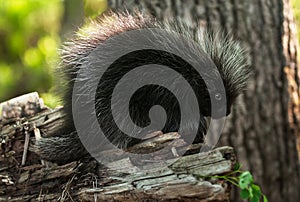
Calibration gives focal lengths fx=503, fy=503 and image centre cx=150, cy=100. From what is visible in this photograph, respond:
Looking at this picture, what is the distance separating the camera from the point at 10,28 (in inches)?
201

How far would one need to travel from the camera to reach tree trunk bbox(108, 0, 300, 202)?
7.91 feet

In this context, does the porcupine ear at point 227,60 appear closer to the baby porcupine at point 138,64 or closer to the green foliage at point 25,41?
the baby porcupine at point 138,64

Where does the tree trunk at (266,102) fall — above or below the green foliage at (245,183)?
above

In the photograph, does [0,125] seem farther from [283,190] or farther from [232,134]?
[283,190]

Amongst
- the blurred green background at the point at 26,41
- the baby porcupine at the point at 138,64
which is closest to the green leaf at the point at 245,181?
the baby porcupine at the point at 138,64

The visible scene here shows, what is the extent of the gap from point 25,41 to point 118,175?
13.2 feet

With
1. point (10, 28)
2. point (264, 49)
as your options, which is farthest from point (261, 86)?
point (10, 28)

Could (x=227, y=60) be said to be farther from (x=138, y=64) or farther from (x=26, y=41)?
(x=26, y=41)

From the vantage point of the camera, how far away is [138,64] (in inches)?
62.8

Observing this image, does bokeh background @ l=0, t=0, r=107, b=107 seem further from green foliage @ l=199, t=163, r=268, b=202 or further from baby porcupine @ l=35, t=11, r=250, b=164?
green foliage @ l=199, t=163, r=268, b=202

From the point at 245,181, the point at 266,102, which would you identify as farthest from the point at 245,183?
the point at 266,102

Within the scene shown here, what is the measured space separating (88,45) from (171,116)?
0.36 meters

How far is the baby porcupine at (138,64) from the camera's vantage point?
1.60m

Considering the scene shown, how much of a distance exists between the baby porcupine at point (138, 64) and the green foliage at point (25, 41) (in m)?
2.84
